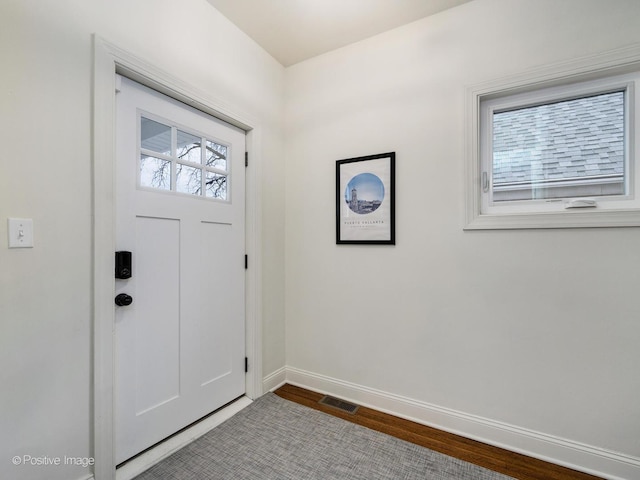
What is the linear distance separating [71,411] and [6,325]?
472mm

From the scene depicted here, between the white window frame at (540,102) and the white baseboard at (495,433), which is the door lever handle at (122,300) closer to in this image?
the white baseboard at (495,433)

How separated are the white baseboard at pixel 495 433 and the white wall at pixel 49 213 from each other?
1.40 meters

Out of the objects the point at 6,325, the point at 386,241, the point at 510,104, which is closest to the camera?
the point at 6,325

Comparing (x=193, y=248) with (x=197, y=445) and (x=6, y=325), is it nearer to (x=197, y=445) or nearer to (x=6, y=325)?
(x=6, y=325)

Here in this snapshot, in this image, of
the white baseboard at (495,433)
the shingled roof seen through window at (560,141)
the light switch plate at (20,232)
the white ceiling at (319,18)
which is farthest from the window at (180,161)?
the shingled roof seen through window at (560,141)

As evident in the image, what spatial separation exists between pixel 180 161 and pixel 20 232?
33.7 inches

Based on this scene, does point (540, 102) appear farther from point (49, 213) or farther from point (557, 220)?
point (49, 213)

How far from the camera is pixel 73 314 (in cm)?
129

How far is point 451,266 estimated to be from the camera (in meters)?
1.90

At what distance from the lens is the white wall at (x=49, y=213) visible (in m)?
1.12

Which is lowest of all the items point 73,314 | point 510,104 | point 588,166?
point 73,314

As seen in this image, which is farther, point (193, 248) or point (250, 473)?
point (193, 248)

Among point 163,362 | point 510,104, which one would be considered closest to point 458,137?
point 510,104

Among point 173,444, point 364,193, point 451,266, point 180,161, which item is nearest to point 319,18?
point 364,193
